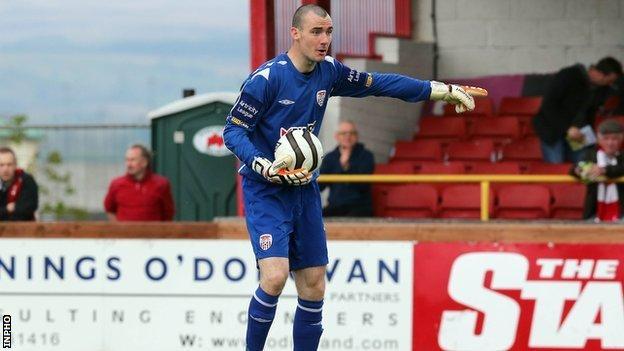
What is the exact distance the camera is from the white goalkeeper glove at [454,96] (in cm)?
974

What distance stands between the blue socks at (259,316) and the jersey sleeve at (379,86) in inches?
48.0

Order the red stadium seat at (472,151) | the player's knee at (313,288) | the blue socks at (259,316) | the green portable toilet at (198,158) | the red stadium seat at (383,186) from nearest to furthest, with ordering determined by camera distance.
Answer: the blue socks at (259,316) < the player's knee at (313,288) < the red stadium seat at (383,186) < the red stadium seat at (472,151) < the green portable toilet at (198,158)

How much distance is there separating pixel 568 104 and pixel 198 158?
12.0ft

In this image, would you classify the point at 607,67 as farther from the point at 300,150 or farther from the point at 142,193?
the point at 300,150

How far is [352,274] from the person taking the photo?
12.2 m

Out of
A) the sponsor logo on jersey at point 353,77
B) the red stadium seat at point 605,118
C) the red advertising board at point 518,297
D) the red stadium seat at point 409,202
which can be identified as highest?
the sponsor logo on jersey at point 353,77

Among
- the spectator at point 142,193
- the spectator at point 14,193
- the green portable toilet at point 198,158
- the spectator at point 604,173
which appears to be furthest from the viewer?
the green portable toilet at point 198,158

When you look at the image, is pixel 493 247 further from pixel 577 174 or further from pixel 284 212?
pixel 284 212

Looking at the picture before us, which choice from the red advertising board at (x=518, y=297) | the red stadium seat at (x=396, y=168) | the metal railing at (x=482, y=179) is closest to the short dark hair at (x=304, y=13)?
the red advertising board at (x=518, y=297)

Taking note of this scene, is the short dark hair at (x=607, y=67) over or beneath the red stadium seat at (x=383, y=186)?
over

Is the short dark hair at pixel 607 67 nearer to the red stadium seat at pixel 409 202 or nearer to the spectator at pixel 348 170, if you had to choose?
the red stadium seat at pixel 409 202

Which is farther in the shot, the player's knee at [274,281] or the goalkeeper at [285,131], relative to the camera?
the player's knee at [274,281]

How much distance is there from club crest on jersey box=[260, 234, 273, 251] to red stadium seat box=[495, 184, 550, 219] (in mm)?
5521

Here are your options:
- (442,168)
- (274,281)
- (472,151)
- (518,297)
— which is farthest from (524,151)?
(274,281)
